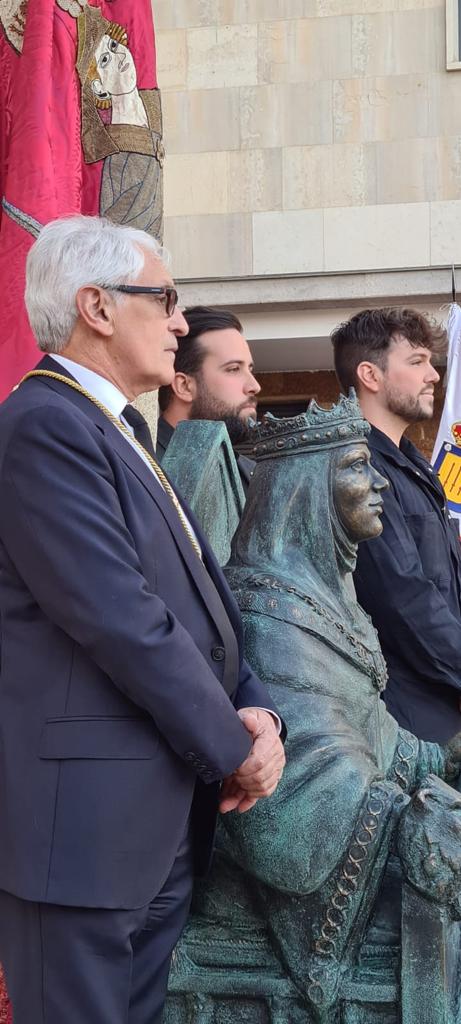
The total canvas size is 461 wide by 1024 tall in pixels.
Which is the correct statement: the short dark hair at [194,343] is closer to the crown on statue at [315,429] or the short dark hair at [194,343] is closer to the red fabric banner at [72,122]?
the red fabric banner at [72,122]

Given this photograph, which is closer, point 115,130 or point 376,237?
point 115,130

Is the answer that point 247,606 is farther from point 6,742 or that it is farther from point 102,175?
point 102,175

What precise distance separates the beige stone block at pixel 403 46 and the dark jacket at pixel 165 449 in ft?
16.7

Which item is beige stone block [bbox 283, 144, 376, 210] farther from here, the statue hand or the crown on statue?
the statue hand

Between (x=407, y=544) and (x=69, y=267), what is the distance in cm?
130

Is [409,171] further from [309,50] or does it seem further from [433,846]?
[433,846]

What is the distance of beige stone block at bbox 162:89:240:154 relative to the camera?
7.96m

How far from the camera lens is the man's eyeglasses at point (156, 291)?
2131 mm

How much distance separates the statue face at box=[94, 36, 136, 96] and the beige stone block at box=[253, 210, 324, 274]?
167 inches

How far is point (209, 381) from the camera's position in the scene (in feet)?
10.9

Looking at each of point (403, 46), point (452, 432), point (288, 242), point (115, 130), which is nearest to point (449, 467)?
point (452, 432)

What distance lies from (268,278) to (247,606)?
572 cm

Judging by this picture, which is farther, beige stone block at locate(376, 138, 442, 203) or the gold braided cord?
beige stone block at locate(376, 138, 442, 203)

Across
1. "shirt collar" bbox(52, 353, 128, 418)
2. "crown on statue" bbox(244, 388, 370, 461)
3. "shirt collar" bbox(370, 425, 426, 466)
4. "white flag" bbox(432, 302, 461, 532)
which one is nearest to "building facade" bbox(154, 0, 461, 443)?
"white flag" bbox(432, 302, 461, 532)
